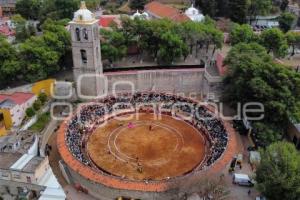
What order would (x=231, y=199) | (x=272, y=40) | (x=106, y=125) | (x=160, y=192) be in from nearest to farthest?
(x=160, y=192)
(x=231, y=199)
(x=106, y=125)
(x=272, y=40)

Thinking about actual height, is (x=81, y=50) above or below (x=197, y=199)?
above

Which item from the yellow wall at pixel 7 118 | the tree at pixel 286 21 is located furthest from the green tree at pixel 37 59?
the tree at pixel 286 21

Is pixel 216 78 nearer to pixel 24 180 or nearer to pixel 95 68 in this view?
pixel 95 68

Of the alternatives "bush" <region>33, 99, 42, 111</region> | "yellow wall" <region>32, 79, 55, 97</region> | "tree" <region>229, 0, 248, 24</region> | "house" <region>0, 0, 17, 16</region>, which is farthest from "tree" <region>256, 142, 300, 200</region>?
"house" <region>0, 0, 17, 16</region>

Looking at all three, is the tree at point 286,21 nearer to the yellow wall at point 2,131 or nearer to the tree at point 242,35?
the tree at point 242,35

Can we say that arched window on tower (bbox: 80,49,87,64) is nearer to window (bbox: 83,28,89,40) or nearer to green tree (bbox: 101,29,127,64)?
window (bbox: 83,28,89,40)

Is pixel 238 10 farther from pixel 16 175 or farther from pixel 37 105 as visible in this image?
pixel 16 175

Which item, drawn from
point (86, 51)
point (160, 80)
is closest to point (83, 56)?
point (86, 51)

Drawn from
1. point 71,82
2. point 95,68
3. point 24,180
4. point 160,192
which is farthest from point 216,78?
point 24,180
